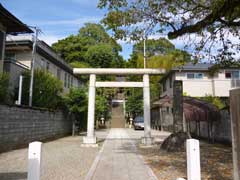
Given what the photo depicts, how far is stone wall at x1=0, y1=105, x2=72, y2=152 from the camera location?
10938mm

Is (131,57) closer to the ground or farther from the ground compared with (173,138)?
farther from the ground

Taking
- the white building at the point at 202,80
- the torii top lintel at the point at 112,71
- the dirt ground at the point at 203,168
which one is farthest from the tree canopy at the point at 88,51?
the dirt ground at the point at 203,168

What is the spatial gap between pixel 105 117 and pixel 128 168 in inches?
A: 1242

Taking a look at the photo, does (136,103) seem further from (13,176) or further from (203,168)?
(13,176)

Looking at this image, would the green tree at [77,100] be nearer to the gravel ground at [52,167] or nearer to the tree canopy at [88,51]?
the gravel ground at [52,167]

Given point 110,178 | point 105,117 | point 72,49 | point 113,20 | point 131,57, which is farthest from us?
point 131,57

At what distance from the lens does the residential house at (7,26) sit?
1439cm

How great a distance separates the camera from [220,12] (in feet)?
26.6

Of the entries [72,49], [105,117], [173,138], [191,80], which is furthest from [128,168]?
[72,49]

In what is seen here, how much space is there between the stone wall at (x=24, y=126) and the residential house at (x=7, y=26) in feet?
12.1

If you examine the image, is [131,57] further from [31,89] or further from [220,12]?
[220,12]

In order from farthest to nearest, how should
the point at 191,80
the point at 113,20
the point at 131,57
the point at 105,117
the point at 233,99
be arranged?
the point at 131,57, the point at 105,117, the point at 191,80, the point at 113,20, the point at 233,99

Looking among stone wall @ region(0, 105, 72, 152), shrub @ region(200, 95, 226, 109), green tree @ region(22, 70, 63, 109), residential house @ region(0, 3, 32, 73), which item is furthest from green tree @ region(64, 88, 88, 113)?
shrub @ region(200, 95, 226, 109)

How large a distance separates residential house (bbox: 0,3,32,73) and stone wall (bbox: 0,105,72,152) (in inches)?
145
